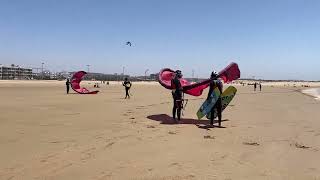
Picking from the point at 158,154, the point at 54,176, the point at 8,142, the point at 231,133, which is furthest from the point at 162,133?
the point at 54,176

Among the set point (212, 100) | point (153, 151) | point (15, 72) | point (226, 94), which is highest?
point (15, 72)

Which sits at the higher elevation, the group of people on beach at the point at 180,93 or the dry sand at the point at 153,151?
the group of people on beach at the point at 180,93

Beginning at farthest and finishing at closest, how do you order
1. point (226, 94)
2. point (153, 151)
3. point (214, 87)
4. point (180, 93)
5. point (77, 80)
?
point (77, 80), point (180, 93), point (226, 94), point (214, 87), point (153, 151)

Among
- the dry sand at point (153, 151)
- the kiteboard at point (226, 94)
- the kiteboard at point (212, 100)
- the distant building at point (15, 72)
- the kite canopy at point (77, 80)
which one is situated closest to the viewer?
the dry sand at point (153, 151)

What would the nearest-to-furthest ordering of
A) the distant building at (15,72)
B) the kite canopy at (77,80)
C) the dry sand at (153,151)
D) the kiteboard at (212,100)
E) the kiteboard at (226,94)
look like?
the dry sand at (153,151)
the kiteboard at (212,100)
the kiteboard at (226,94)
the kite canopy at (77,80)
the distant building at (15,72)

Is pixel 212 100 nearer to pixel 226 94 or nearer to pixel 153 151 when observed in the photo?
pixel 226 94

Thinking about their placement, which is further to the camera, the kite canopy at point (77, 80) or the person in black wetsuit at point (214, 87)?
the kite canopy at point (77, 80)

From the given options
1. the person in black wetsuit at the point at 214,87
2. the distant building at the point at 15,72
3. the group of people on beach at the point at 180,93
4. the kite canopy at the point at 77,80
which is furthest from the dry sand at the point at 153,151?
the distant building at the point at 15,72

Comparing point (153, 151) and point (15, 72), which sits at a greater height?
point (15, 72)

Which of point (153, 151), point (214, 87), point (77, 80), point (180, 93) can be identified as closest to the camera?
point (153, 151)

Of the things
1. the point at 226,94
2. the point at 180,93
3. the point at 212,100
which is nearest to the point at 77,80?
the point at 180,93

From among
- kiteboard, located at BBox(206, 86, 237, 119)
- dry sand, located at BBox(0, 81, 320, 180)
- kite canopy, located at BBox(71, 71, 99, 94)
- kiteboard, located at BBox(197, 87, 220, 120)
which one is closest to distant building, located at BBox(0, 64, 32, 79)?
kite canopy, located at BBox(71, 71, 99, 94)

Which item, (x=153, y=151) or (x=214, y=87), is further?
(x=214, y=87)

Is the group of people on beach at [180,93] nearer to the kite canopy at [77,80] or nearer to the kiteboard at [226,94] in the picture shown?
the kiteboard at [226,94]
